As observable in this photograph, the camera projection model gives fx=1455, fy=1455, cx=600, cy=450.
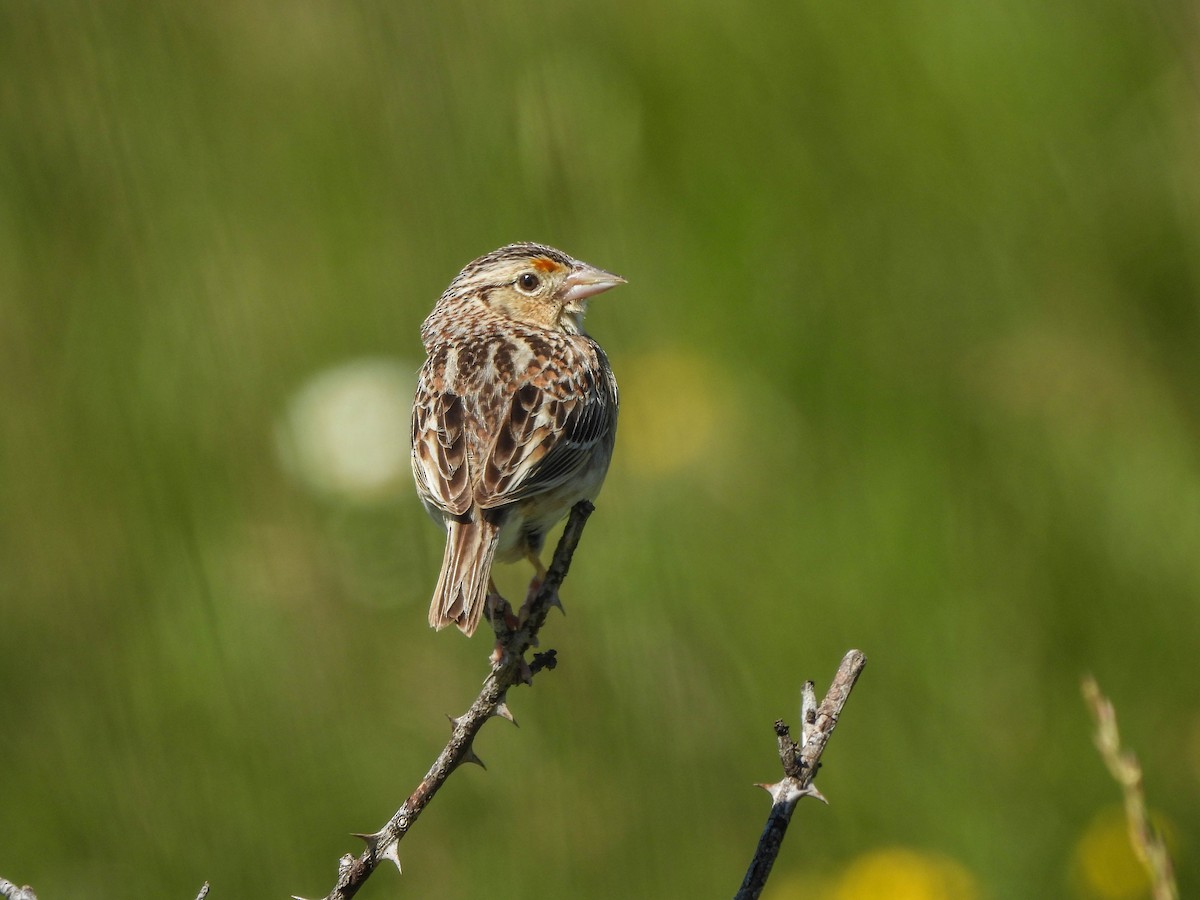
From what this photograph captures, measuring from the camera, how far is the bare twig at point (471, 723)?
1.95m

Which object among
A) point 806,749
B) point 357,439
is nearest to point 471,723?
point 806,749

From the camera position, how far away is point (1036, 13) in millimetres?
6176

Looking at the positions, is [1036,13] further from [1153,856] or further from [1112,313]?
[1153,856]

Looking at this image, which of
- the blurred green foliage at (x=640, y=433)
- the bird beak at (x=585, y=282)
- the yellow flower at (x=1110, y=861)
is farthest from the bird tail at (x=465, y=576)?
the yellow flower at (x=1110, y=861)

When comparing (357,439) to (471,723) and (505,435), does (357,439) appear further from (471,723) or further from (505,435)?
(471,723)

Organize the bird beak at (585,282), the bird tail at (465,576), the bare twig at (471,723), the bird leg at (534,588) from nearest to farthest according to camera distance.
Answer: the bare twig at (471,723)
the bird leg at (534,588)
the bird tail at (465,576)
the bird beak at (585,282)

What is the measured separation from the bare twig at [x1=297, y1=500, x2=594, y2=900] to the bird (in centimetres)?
33

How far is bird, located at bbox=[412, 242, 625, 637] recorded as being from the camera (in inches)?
128

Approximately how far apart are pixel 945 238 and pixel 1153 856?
4.30m

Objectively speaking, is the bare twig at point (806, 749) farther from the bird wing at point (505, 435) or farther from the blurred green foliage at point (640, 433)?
the blurred green foliage at point (640, 433)

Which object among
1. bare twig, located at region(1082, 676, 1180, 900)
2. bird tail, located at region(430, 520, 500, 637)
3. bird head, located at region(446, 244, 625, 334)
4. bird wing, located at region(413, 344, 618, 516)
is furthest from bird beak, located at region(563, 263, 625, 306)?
bare twig, located at region(1082, 676, 1180, 900)

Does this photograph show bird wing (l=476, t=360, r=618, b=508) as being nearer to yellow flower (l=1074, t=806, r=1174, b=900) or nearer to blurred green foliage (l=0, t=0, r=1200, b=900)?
blurred green foliage (l=0, t=0, r=1200, b=900)

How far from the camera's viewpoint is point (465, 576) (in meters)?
3.10

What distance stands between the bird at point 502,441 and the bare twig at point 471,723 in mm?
329
